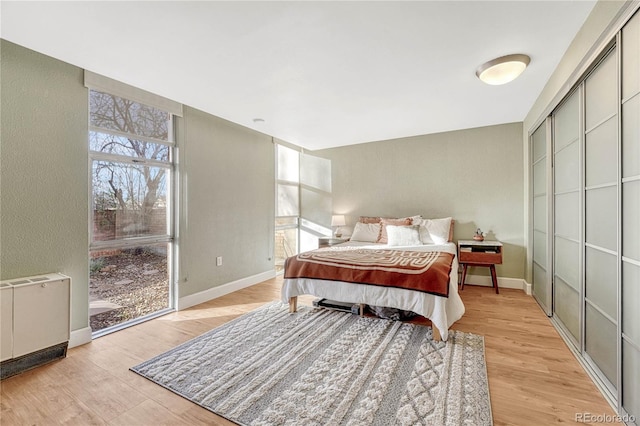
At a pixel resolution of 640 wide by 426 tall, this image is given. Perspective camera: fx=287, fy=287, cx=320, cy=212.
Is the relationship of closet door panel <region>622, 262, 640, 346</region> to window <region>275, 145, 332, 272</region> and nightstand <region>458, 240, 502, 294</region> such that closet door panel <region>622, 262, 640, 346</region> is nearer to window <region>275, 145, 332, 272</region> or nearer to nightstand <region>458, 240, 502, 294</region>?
nightstand <region>458, 240, 502, 294</region>

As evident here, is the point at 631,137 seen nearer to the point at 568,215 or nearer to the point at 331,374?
the point at 568,215

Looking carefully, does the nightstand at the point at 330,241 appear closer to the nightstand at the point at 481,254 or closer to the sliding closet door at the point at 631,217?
the nightstand at the point at 481,254

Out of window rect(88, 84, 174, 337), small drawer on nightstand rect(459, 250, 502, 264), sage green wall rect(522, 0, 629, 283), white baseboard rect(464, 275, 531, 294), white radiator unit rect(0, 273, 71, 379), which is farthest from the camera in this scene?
white baseboard rect(464, 275, 531, 294)

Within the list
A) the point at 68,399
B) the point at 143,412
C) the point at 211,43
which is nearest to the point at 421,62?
the point at 211,43

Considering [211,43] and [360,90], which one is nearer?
[211,43]

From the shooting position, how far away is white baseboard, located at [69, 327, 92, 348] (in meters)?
2.38

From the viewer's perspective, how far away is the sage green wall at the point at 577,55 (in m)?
1.56

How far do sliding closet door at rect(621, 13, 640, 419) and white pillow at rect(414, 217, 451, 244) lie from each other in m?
2.56

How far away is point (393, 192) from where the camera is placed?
4824mm

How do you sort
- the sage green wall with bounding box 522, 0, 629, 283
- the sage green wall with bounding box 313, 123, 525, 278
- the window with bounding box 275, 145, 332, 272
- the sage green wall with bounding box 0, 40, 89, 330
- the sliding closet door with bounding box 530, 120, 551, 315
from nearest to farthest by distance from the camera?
the sage green wall with bounding box 522, 0, 629, 283 < the sage green wall with bounding box 0, 40, 89, 330 < the sliding closet door with bounding box 530, 120, 551, 315 < the sage green wall with bounding box 313, 123, 525, 278 < the window with bounding box 275, 145, 332, 272

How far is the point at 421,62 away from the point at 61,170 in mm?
3066

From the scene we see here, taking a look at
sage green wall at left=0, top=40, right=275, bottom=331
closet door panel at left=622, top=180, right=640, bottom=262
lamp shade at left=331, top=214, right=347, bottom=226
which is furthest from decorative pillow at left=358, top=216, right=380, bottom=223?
closet door panel at left=622, top=180, right=640, bottom=262

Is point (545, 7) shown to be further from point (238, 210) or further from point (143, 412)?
point (238, 210)

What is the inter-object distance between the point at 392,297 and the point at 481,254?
196cm
